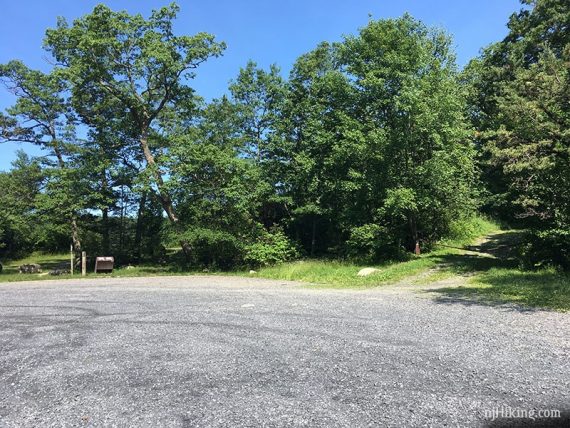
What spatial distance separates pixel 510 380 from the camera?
4805 mm

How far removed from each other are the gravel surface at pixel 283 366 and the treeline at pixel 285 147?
9102 millimetres

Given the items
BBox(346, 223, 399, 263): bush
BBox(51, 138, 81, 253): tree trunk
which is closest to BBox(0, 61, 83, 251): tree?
BBox(51, 138, 81, 253): tree trunk

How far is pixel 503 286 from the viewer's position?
12148 millimetres

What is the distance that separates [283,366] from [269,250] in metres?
18.5

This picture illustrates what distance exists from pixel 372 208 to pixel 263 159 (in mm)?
9440

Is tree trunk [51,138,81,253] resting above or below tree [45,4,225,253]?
below

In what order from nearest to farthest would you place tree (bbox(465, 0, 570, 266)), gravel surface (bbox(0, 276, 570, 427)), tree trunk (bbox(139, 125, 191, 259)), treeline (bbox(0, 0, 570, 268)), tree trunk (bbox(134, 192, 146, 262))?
gravel surface (bbox(0, 276, 570, 427)) → tree (bbox(465, 0, 570, 266)) → treeline (bbox(0, 0, 570, 268)) → tree trunk (bbox(139, 125, 191, 259)) → tree trunk (bbox(134, 192, 146, 262))

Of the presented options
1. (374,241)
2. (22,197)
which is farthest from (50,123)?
(374,241)

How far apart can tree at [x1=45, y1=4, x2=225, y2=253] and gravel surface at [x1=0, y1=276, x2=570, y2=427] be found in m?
18.3

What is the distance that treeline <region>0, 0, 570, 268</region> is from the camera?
21234mm

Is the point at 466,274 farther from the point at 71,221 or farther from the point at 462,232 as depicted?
the point at 71,221

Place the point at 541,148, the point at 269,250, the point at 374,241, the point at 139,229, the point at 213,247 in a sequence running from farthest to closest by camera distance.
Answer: the point at 139,229 < the point at 213,247 < the point at 269,250 < the point at 374,241 < the point at 541,148

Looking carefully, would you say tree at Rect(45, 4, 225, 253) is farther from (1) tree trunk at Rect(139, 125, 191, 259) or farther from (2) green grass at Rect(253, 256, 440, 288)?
(2) green grass at Rect(253, 256, 440, 288)

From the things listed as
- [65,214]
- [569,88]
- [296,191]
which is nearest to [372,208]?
[296,191]
